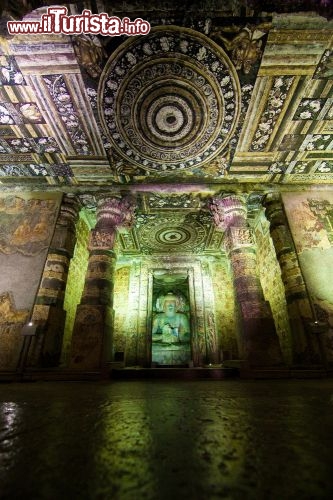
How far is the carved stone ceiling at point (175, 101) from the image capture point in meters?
3.50

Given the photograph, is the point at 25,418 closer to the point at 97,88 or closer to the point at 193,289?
the point at 97,88

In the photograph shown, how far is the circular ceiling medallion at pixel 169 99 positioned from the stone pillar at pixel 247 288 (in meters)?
1.39

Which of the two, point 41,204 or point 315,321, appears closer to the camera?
point 315,321

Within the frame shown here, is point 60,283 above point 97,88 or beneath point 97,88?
beneath

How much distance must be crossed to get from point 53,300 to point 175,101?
4.76 m

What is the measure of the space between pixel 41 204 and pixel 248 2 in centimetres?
569

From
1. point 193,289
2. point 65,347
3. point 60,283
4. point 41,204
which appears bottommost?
point 65,347

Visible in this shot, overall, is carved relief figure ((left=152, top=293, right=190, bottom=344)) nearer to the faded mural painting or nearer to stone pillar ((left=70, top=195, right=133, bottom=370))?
stone pillar ((left=70, top=195, right=133, bottom=370))

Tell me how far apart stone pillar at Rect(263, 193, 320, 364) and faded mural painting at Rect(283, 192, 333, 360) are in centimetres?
15

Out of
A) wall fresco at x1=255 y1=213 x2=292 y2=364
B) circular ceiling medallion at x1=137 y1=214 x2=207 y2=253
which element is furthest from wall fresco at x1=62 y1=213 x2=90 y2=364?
wall fresco at x1=255 y1=213 x2=292 y2=364

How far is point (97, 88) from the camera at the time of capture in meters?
4.16

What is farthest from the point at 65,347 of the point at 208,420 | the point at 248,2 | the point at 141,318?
the point at 248,2

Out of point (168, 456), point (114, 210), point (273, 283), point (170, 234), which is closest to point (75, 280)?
point (114, 210)

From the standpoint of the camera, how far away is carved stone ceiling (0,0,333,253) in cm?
350
